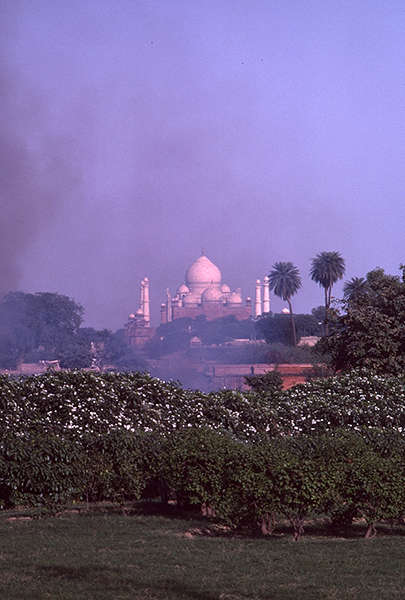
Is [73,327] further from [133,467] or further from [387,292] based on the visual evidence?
[133,467]

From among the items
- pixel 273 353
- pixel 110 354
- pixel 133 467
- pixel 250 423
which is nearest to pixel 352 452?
pixel 133 467

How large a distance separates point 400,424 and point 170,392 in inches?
180

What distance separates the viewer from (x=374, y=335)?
2366 cm

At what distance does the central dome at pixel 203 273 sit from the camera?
126625 mm

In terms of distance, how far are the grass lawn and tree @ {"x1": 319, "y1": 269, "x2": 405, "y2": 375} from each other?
42.8ft

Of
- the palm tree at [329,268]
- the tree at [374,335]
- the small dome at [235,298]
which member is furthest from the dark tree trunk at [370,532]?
the small dome at [235,298]

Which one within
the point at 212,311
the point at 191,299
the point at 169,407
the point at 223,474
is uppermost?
the point at 191,299

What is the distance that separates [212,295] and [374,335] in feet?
329

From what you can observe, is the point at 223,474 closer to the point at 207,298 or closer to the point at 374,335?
the point at 374,335

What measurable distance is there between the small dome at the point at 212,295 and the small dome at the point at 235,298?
3010 mm

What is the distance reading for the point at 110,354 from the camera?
3423 inches

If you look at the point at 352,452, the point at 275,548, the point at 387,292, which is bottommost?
the point at 275,548

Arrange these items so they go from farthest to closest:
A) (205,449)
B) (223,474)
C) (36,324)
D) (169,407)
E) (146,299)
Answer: (146,299)
(36,324)
(169,407)
(205,449)
(223,474)

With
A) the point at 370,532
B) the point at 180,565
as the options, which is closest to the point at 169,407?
the point at 370,532
